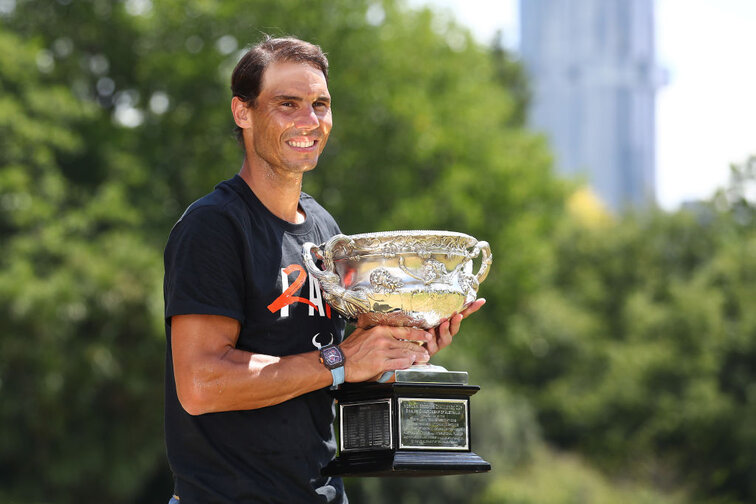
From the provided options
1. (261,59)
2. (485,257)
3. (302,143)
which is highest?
(261,59)

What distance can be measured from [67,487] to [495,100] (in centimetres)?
1233

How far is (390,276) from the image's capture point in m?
3.22

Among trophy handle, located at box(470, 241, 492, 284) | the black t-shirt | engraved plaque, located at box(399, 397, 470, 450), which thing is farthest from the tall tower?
the black t-shirt

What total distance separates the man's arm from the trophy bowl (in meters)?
0.23

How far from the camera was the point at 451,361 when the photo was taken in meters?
18.9

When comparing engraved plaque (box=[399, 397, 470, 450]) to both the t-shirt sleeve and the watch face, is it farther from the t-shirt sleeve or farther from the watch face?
the t-shirt sleeve

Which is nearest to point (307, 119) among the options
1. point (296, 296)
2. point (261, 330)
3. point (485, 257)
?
point (296, 296)

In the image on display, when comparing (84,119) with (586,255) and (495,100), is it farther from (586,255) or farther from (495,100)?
(586,255)

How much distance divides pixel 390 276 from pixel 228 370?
0.61 meters

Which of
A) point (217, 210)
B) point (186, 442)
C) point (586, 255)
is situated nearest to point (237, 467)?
point (186, 442)

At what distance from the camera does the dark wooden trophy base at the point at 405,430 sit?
327 centimetres

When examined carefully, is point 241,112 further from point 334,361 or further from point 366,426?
point 366,426

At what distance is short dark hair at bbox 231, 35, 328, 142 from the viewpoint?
3.20 metres

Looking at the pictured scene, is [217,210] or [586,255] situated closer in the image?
[217,210]
